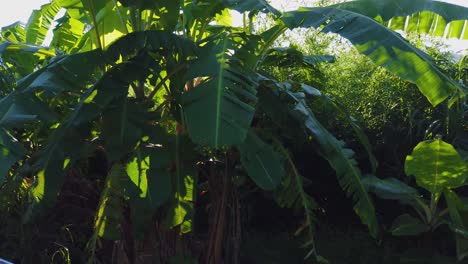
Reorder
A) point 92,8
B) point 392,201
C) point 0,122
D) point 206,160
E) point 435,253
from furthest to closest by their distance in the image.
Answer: point 392,201 < point 435,253 < point 206,160 < point 92,8 < point 0,122

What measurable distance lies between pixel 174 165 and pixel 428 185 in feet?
9.25

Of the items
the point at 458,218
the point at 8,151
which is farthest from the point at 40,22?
the point at 458,218

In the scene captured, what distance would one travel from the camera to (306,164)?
8.74m

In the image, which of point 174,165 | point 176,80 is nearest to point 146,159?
point 174,165

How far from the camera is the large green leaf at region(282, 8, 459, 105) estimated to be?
5402 millimetres

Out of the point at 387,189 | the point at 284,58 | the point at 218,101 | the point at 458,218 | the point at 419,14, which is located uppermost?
the point at 419,14

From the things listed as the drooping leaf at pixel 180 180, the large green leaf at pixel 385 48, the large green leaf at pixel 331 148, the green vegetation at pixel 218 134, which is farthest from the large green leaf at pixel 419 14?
the drooping leaf at pixel 180 180

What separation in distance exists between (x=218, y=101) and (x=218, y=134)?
0.37 m

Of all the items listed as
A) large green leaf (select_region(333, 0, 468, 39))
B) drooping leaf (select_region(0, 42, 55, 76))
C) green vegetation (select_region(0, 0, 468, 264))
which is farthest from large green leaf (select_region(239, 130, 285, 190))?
drooping leaf (select_region(0, 42, 55, 76))

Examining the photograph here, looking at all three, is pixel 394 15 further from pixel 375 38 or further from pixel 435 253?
pixel 435 253

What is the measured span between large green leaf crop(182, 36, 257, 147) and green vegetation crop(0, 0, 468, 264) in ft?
0.06

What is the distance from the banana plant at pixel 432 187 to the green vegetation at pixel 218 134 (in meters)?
0.02

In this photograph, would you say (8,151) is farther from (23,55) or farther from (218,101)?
(23,55)

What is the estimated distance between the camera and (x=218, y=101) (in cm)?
530
